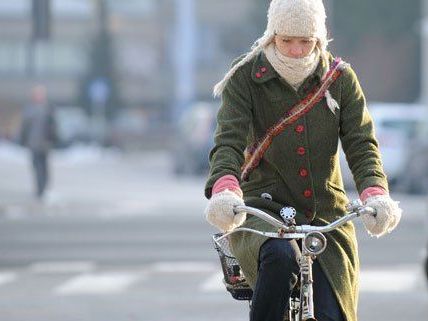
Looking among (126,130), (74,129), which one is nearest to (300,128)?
(74,129)

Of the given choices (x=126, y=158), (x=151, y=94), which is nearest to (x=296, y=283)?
(x=126, y=158)

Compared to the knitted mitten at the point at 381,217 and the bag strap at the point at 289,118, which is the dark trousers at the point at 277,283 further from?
the bag strap at the point at 289,118

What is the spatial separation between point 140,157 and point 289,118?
166ft

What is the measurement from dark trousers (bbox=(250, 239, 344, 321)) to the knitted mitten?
265 mm

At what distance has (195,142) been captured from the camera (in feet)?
117

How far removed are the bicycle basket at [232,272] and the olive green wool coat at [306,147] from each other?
7cm

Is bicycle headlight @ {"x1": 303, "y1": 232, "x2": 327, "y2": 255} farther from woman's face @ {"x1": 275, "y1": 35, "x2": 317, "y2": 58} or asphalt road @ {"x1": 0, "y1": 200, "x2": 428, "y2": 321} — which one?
asphalt road @ {"x1": 0, "y1": 200, "x2": 428, "y2": 321}

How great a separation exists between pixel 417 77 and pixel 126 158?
16957 mm

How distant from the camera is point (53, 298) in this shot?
11781 mm

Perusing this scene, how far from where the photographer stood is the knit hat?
223 inches

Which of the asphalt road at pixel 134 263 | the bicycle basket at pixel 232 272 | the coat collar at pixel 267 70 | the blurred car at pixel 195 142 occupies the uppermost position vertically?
the coat collar at pixel 267 70

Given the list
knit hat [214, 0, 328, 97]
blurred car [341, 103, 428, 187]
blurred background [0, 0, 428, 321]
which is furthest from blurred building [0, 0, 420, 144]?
knit hat [214, 0, 328, 97]

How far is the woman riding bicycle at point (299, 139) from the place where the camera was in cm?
564

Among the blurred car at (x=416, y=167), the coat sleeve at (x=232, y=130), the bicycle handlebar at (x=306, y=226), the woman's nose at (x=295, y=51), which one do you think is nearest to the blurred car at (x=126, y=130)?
the blurred car at (x=416, y=167)
